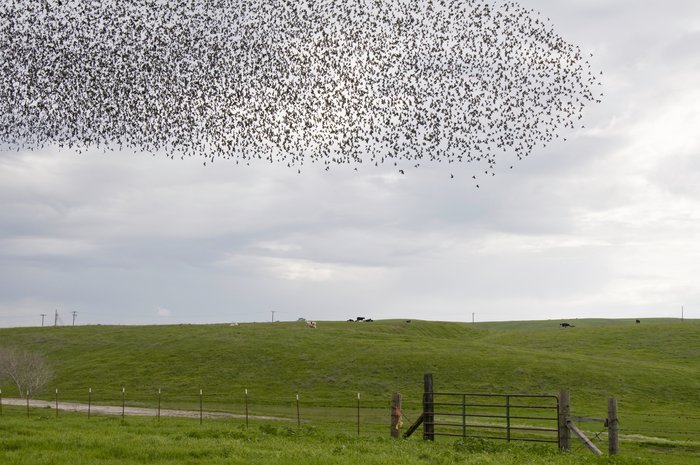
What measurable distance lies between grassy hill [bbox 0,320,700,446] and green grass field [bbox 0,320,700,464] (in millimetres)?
231

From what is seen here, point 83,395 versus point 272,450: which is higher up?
point 272,450

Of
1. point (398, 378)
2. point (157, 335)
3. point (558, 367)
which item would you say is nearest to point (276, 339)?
point (157, 335)

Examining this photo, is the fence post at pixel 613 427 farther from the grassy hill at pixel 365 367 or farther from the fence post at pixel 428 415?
the grassy hill at pixel 365 367

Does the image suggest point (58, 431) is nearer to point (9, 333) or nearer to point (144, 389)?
point (144, 389)

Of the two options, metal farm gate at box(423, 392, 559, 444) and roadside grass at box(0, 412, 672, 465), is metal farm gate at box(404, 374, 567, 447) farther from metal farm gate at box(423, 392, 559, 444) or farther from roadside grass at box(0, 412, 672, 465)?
roadside grass at box(0, 412, 672, 465)

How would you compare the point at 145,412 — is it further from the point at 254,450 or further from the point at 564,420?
the point at 564,420

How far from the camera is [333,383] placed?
8331cm

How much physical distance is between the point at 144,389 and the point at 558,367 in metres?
47.4

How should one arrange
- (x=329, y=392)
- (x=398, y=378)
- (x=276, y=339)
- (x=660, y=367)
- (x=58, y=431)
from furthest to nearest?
(x=276, y=339)
(x=660, y=367)
(x=398, y=378)
(x=329, y=392)
(x=58, y=431)

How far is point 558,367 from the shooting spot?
288 ft

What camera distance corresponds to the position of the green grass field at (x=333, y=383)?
29266 mm

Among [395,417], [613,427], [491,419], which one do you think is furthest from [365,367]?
[613,427]

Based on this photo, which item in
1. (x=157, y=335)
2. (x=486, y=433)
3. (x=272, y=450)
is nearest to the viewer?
(x=272, y=450)

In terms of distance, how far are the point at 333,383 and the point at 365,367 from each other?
7068 mm
